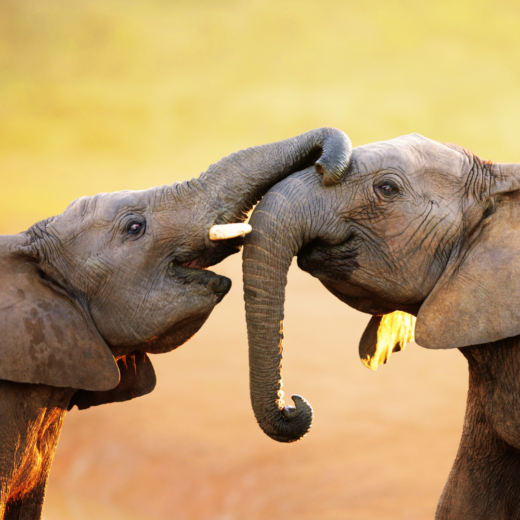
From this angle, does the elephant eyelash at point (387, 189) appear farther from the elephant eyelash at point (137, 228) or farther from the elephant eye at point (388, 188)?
the elephant eyelash at point (137, 228)

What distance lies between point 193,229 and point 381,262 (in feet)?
2.98

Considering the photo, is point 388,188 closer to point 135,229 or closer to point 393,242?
point 393,242

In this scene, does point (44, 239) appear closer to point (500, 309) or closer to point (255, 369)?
point (255, 369)

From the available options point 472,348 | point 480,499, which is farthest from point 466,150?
point 480,499

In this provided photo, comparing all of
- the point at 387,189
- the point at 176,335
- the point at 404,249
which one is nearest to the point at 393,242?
the point at 404,249

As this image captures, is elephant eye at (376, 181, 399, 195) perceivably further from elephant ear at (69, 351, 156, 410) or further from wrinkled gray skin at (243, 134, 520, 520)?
elephant ear at (69, 351, 156, 410)

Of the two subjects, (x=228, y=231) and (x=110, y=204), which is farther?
(x=110, y=204)

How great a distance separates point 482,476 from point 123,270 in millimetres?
2266

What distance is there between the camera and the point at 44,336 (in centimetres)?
324

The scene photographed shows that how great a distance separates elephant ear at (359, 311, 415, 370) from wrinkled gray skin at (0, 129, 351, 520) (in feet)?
3.32

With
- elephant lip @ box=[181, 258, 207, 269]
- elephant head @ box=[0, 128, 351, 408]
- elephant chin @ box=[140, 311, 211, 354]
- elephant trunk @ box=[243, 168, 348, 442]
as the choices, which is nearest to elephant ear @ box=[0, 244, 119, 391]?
elephant head @ box=[0, 128, 351, 408]

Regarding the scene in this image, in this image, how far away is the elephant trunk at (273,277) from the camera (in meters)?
3.12

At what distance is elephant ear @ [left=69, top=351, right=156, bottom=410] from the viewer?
3.83 meters

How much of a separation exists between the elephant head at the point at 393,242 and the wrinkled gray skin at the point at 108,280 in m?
0.20
